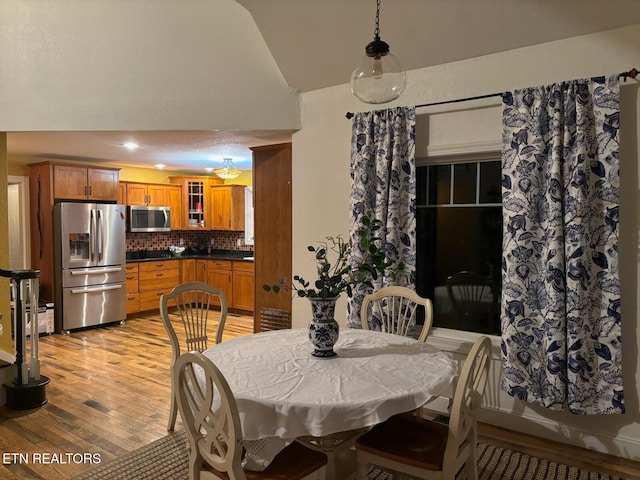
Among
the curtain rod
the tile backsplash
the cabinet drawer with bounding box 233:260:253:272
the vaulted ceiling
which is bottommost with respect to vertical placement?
the cabinet drawer with bounding box 233:260:253:272

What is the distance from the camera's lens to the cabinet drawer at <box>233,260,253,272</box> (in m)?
6.93

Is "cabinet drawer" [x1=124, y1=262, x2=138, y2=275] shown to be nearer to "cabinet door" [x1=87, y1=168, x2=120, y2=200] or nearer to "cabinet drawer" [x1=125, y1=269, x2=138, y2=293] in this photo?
"cabinet drawer" [x1=125, y1=269, x2=138, y2=293]

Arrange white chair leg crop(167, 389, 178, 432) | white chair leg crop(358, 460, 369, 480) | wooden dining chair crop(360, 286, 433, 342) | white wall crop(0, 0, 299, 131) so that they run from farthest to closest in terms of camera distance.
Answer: white wall crop(0, 0, 299, 131) → white chair leg crop(167, 389, 178, 432) → wooden dining chair crop(360, 286, 433, 342) → white chair leg crop(358, 460, 369, 480)

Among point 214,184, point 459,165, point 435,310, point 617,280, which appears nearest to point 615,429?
point 617,280

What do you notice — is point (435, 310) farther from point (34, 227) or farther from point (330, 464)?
point (34, 227)

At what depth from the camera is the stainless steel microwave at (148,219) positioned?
6906 millimetres

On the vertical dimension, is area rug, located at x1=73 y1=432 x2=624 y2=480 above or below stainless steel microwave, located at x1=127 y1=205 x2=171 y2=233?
below

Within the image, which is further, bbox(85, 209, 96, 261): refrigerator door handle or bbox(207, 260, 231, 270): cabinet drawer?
bbox(207, 260, 231, 270): cabinet drawer

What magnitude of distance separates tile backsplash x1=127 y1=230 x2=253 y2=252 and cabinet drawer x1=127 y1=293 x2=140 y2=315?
92 centimetres

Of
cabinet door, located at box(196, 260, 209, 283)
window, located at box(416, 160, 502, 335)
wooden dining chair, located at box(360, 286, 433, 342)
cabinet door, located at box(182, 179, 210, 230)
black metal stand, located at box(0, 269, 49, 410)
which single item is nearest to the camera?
wooden dining chair, located at box(360, 286, 433, 342)

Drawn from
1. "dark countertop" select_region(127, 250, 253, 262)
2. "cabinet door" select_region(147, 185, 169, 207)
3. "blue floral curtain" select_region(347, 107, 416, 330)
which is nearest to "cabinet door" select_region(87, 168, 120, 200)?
"cabinet door" select_region(147, 185, 169, 207)

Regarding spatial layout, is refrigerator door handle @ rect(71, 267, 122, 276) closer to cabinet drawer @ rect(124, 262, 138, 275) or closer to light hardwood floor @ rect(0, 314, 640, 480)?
cabinet drawer @ rect(124, 262, 138, 275)

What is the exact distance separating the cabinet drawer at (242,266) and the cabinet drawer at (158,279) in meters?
0.99

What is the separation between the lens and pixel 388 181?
3361 millimetres
